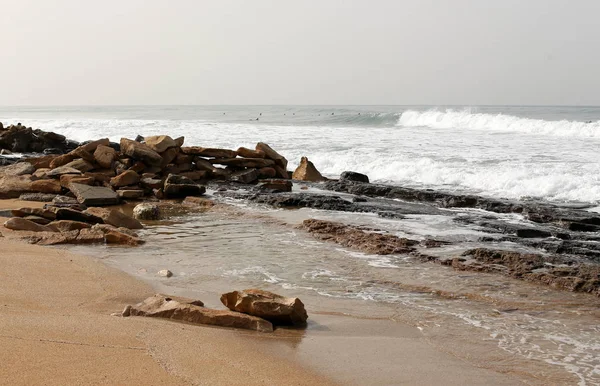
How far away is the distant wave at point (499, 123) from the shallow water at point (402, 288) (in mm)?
22709

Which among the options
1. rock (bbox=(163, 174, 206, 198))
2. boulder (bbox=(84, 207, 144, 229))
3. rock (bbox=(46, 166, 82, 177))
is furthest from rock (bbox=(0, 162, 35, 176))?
boulder (bbox=(84, 207, 144, 229))

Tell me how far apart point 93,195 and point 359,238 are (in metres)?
6.00

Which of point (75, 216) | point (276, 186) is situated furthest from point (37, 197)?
point (276, 186)

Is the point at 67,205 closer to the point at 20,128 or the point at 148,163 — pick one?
the point at 148,163

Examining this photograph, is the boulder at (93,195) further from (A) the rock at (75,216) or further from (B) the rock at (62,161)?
(B) the rock at (62,161)

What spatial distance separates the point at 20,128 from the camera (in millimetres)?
25156

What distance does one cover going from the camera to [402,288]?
676cm

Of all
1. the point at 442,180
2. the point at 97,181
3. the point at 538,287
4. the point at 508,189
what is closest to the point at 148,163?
the point at 97,181

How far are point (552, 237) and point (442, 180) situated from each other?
7.44m

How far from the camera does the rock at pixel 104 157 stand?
15.6 metres

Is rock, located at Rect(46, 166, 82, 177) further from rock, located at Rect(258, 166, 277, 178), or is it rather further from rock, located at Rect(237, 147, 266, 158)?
rock, located at Rect(258, 166, 277, 178)

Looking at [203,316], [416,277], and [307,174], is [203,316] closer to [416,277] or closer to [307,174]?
[416,277]

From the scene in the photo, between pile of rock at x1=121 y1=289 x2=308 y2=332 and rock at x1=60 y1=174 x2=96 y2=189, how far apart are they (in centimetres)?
884

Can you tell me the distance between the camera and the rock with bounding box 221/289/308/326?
5180 millimetres
